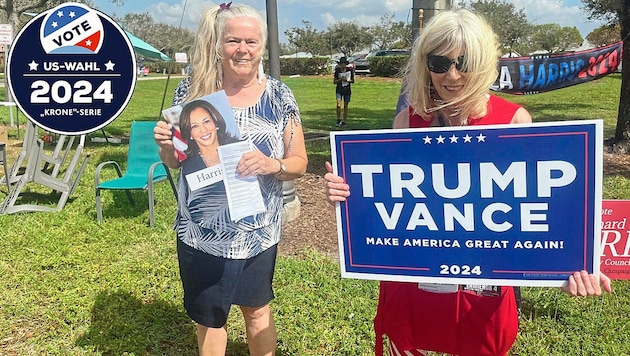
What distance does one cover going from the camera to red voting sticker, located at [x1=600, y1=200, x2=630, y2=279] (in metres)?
2.68

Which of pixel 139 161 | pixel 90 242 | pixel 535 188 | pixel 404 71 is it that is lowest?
A: pixel 90 242

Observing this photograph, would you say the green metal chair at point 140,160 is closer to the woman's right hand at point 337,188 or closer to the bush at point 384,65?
the woman's right hand at point 337,188

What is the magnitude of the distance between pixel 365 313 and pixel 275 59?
254 cm

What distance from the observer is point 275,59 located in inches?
188

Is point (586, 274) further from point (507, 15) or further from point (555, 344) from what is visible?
point (507, 15)

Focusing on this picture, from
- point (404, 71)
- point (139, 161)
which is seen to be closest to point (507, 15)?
point (139, 161)

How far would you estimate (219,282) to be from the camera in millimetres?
2213

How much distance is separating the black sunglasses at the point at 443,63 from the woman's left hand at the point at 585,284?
70cm

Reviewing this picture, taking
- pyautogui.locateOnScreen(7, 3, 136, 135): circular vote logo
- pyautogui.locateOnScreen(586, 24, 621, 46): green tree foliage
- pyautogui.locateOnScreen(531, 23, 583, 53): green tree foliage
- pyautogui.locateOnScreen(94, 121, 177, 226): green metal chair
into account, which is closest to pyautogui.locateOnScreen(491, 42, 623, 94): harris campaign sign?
pyautogui.locateOnScreen(94, 121, 177, 226): green metal chair

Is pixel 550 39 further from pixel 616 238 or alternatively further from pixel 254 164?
pixel 254 164

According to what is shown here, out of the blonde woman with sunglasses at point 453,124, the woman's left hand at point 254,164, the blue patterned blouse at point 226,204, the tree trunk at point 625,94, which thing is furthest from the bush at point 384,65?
the blonde woman with sunglasses at point 453,124

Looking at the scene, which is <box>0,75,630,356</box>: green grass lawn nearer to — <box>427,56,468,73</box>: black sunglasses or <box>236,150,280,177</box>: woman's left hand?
<box>236,150,280,177</box>: woman's left hand

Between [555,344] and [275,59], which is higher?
[275,59]

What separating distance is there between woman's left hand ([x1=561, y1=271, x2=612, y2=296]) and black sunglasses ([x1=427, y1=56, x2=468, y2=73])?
2.30ft
